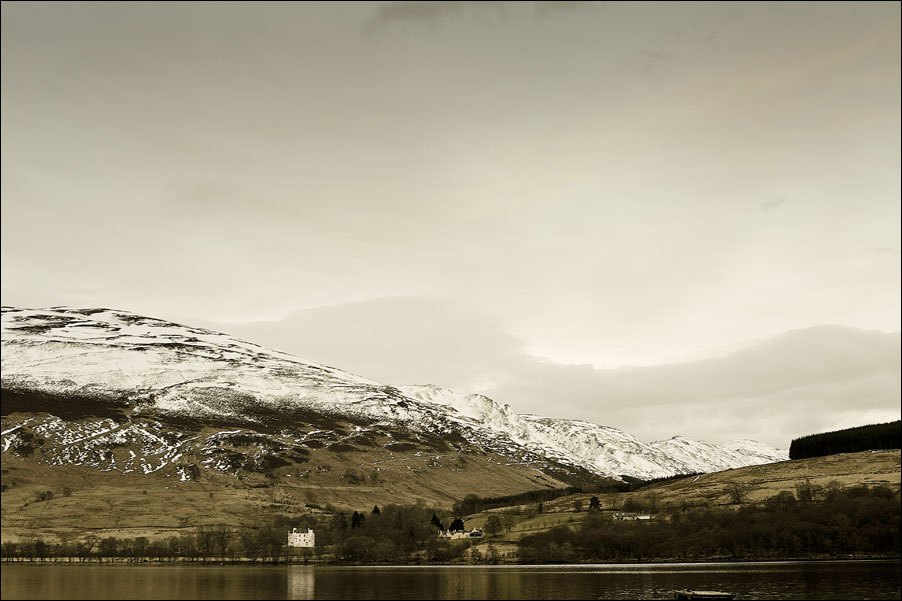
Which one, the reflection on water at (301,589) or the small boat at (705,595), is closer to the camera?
the small boat at (705,595)

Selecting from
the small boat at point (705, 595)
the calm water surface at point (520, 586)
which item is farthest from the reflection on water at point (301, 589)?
the small boat at point (705, 595)

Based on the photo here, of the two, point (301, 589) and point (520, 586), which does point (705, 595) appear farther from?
point (301, 589)

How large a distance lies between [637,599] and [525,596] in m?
20.2

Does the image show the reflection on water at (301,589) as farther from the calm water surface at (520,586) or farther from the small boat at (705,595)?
the small boat at (705,595)

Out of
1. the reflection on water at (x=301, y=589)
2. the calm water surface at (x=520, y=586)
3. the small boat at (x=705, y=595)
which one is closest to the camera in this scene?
the small boat at (x=705, y=595)

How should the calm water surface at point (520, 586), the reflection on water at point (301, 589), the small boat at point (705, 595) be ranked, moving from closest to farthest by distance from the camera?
the small boat at point (705, 595) → the calm water surface at point (520, 586) → the reflection on water at point (301, 589)

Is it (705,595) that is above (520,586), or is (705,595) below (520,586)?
above

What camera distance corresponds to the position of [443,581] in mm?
185875

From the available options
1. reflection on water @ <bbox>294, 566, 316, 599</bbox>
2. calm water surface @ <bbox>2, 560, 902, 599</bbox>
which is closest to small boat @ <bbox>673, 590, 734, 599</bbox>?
calm water surface @ <bbox>2, 560, 902, 599</bbox>

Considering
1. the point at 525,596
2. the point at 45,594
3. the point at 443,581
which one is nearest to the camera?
the point at 525,596

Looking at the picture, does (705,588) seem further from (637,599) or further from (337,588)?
(337,588)

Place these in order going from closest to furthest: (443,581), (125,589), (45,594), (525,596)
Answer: (525,596) < (45,594) < (125,589) < (443,581)

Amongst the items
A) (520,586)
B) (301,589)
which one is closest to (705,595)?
(520,586)

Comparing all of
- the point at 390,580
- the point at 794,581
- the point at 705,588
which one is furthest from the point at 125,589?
the point at 794,581
